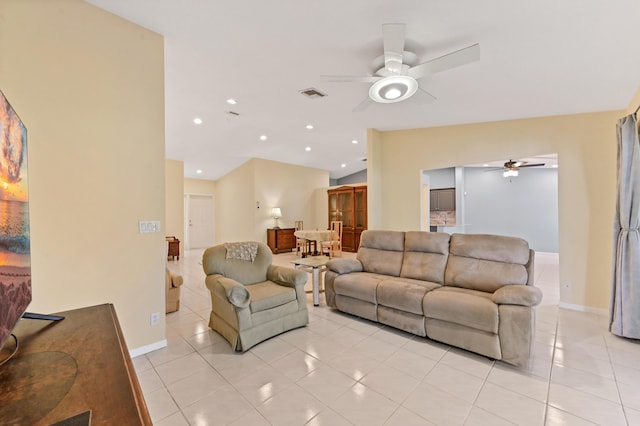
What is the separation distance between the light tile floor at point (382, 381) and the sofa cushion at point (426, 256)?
0.70 metres

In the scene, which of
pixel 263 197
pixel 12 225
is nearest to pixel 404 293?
pixel 12 225

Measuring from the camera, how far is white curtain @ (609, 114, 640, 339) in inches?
102

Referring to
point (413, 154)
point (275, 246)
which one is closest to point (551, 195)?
point (413, 154)

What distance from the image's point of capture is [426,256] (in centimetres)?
321

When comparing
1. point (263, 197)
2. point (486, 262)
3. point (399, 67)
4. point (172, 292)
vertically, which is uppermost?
point (399, 67)

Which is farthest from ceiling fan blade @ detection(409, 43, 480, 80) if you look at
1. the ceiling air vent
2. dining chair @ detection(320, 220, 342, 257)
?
dining chair @ detection(320, 220, 342, 257)

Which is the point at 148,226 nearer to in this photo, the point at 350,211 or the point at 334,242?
the point at 334,242

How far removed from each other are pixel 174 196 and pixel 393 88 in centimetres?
681

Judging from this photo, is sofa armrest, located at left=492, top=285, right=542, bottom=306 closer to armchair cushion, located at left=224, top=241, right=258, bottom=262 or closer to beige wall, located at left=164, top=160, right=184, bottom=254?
armchair cushion, located at left=224, top=241, right=258, bottom=262

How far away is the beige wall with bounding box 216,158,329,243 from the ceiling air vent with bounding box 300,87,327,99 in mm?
4301

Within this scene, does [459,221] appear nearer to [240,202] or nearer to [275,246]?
[275,246]

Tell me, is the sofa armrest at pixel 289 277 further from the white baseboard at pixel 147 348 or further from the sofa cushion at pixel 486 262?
the sofa cushion at pixel 486 262

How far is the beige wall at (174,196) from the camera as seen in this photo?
7.20 meters

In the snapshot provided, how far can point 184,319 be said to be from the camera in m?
3.23
